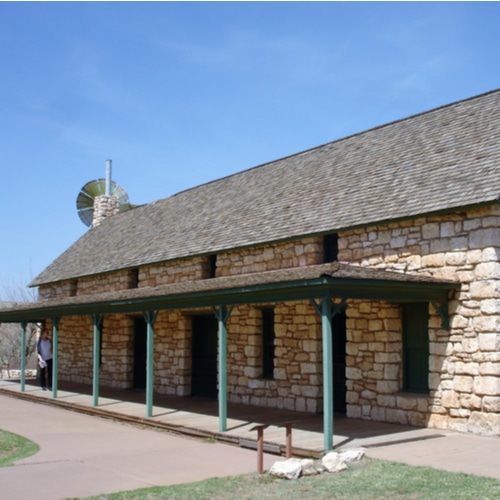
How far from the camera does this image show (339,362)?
13891 mm

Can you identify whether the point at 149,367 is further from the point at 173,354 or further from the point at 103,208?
the point at 103,208

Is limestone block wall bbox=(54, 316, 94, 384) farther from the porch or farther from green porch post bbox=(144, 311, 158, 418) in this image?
green porch post bbox=(144, 311, 158, 418)

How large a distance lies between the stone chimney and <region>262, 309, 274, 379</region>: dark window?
53.3ft

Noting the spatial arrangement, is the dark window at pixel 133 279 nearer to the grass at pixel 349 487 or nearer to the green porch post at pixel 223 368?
the green porch post at pixel 223 368

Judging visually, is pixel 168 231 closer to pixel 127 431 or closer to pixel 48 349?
pixel 48 349

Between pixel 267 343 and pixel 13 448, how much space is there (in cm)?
635

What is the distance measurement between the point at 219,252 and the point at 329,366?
667 cm

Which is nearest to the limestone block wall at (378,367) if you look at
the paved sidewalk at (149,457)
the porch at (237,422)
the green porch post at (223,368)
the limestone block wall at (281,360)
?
the porch at (237,422)

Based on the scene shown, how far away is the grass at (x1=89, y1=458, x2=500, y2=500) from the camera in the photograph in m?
7.18

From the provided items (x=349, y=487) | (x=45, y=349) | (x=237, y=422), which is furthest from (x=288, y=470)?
(x=45, y=349)

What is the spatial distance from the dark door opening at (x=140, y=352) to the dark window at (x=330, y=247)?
7.56 meters

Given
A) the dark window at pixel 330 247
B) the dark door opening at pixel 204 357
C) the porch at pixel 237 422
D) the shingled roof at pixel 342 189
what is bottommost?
the porch at pixel 237 422

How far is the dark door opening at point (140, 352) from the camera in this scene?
65.8ft

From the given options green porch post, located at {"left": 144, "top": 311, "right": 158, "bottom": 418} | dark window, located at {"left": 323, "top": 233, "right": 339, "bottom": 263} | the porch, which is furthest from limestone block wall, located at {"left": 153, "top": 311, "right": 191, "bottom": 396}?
dark window, located at {"left": 323, "top": 233, "right": 339, "bottom": 263}
